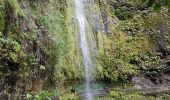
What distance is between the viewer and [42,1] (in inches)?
293

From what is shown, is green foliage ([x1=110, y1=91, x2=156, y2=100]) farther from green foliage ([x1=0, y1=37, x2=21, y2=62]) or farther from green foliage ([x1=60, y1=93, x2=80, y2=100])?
green foliage ([x1=0, y1=37, x2=21, y2=62])

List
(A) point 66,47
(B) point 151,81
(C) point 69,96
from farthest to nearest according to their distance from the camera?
(B) point 151,81, (A) point 66,47, (C) point 69,96

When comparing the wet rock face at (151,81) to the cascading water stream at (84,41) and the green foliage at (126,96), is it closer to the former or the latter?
the green foliage at (126,96)

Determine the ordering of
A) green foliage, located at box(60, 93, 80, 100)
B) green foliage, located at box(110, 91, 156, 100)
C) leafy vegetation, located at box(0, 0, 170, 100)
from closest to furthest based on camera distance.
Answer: leafy vegetation, located at box(0, 0, 170, 100) < green foliage, located at box(60, 93, 80, 100) < green foliage, located at box(110, 91, 156, 100)

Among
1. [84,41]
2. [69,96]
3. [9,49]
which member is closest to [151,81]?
[84,41]

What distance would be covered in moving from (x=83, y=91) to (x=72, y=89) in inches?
10.5

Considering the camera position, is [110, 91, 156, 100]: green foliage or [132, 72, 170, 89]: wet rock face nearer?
[110, 91, 156, 100]: green foliage

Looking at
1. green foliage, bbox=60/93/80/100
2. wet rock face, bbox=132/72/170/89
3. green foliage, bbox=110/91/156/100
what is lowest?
green foliage, bbox=110/91/156/100

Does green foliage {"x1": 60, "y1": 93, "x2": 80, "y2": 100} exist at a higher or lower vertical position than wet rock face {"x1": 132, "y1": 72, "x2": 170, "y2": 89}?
lower

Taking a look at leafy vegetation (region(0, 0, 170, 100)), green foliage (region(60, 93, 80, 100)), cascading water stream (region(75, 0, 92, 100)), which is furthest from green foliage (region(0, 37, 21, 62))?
cascading water stream (region(75, 0, 92, 100))

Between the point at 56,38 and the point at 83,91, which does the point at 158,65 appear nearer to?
the point at 83,91

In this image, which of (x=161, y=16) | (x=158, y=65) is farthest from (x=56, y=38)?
(x=161, y=16)

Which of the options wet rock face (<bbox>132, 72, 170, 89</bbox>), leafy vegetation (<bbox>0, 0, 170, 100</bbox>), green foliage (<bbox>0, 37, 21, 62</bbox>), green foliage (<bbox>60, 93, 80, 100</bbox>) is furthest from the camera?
wet rock face (<bbox>132, 72, 170, 89</bbox>)

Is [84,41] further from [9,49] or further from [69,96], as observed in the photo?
[9,49]
